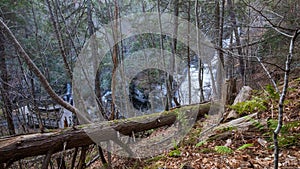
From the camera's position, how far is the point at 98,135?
4258mm

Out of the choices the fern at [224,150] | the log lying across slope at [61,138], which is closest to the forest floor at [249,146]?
the fern at [224,150]

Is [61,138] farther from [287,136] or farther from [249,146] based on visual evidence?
[287,136]

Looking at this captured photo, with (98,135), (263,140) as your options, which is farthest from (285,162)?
(98,135)

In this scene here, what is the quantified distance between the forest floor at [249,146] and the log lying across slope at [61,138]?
859mm

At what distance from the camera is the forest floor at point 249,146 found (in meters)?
2.61

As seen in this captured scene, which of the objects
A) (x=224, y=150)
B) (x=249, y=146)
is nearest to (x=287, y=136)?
(x=249, y=146)

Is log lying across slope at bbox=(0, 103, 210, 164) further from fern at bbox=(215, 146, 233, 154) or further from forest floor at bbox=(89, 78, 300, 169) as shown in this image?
fern at bbox=(215, 146, 233, 154)

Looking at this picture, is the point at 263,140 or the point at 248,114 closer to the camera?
the point at 263,140

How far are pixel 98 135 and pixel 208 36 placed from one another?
6043 millimetres

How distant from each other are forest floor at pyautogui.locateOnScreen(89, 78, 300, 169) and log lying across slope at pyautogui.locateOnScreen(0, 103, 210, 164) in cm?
86

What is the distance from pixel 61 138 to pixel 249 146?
9.91ft

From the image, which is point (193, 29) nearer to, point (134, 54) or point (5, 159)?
point (134, 54)

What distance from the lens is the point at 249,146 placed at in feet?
9.86

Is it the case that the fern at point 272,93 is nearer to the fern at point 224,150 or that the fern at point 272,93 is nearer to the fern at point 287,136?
the fern at point 287,136
